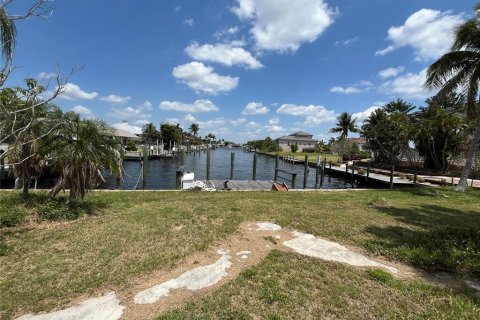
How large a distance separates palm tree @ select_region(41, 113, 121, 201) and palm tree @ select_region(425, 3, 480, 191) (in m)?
15.3

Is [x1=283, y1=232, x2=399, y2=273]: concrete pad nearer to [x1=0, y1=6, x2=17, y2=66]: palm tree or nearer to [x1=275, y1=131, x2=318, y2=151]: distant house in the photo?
[x1=0, y1=6, x2=17, y2=66]: palm tree

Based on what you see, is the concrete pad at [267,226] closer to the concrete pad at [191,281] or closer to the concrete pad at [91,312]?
the concrete pad at [191,281]

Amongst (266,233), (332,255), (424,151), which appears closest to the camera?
(332,255)

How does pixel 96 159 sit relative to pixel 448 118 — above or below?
below

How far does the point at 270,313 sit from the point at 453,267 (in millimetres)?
3726

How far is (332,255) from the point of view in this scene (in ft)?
17.2

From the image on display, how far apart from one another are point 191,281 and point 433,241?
17.7 feet

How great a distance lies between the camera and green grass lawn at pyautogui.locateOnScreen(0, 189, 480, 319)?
356cm

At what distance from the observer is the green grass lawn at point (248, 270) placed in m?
3.56

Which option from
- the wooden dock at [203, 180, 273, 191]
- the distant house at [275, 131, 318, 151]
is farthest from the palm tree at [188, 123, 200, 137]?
the wooden dock at [203, 180, 273, 191]

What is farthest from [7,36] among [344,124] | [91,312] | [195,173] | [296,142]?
[296,142]

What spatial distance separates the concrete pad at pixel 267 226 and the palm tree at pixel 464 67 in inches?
497

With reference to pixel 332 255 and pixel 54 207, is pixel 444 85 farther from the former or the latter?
pixel 54 207

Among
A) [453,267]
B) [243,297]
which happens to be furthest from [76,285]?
[453,267]
